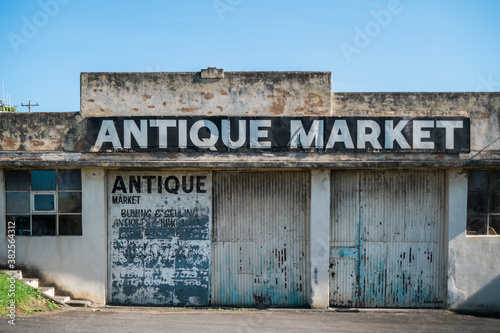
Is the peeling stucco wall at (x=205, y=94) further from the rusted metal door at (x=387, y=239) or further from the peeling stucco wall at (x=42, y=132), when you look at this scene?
the rusted metal door at (x=387, y=239)

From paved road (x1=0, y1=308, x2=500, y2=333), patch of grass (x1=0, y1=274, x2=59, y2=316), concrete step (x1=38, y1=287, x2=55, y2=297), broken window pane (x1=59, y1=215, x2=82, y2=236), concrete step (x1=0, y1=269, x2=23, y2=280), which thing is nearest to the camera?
paved road (x1=0, y1=308, x2=500, y2=333)

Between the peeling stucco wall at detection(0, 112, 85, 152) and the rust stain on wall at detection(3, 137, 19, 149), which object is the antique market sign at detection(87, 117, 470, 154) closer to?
the peeling stucco wall at detection(0, 112, 85, 152)

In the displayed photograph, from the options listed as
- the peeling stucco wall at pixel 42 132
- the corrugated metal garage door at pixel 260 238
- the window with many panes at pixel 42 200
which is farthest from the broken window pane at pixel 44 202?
the corrugated metal garage door at pixel 260 238

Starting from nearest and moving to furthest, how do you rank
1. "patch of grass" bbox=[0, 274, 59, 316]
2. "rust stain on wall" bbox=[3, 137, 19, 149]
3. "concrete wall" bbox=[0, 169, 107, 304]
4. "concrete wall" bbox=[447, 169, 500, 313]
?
"patch of grass" bbox=[0, 274, 59, 316], "concrete wall" bbox=[447, 169, 500, 313], "concrete wall" bbox=[0, 169, 107, 304], "rust stain on wall" bbox=[3, 137, 19, 149]

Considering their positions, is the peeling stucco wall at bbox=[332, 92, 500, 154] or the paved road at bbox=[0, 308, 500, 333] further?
the peeling stucco wall at bbox=[332, 92, 500, 154]

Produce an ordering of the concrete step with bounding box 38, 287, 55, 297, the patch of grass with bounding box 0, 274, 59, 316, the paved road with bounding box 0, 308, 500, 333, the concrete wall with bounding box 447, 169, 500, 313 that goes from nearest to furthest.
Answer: the paved road with bounding box 0, 308, 500, 333
the patch of grass with bounding box 0, 274, 59, 316
the concrete step with bounding box 38, 287, 55, 297
the concrete wall with bounding box 447, 169, 500, 313

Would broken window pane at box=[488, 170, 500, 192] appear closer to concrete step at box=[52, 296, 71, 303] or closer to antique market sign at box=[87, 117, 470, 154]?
antique market sign at box=[87, 117, 470, 154]

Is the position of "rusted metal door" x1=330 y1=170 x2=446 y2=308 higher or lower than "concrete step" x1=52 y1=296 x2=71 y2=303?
higher

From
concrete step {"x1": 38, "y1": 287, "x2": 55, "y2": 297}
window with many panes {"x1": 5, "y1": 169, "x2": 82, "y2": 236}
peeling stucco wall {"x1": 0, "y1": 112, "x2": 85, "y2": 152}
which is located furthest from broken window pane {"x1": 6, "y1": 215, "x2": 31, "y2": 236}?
peeling stucco wall {"x1": 0, "y1": 112, "x2": 85, "y2": 152}

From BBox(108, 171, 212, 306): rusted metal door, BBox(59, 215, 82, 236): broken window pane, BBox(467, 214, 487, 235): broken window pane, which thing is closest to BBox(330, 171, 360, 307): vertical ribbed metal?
BBox(467, 214, 487, 235): broken window pane

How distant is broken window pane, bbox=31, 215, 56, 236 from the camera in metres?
9.67

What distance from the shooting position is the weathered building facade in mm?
9477

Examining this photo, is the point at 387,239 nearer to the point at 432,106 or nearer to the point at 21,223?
the point at 432,106

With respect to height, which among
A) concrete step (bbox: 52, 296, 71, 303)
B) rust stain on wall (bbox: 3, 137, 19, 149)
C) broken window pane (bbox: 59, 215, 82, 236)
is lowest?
concrete step (bbox: 52, 296, 71, 303)
